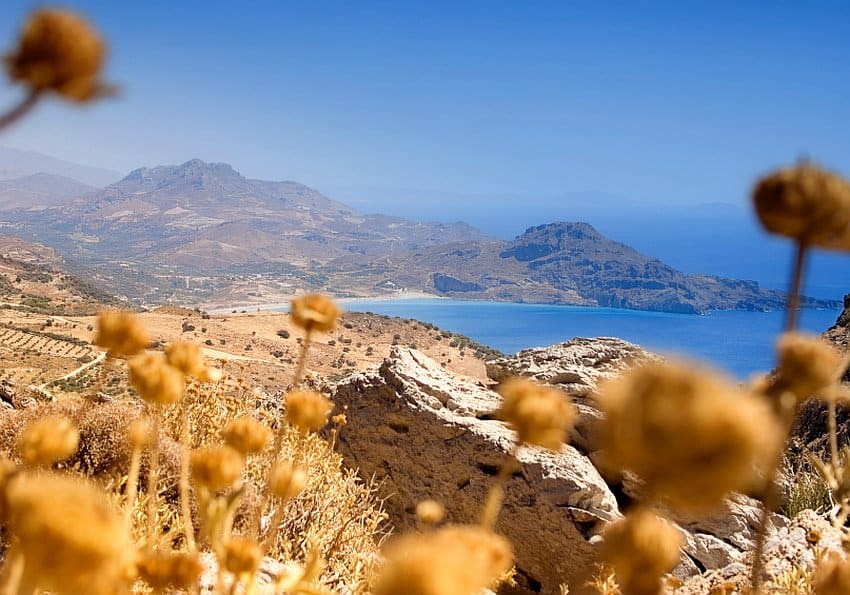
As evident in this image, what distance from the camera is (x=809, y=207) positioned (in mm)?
1290

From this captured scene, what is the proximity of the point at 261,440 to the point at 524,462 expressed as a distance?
4.79 m

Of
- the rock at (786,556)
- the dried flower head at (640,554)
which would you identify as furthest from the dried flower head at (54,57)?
Result: the rock at (786,556)

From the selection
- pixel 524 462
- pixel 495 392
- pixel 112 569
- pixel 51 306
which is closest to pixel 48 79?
pixel 112 569

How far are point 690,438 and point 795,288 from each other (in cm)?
67

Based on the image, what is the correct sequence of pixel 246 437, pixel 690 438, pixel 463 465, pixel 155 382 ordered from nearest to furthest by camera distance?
1. pixel 690 438
2. pixel 155 382
3. pixel 246 437
4. pixel 463 465

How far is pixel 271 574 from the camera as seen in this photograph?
3092mm

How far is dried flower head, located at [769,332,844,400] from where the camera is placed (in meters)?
1.23

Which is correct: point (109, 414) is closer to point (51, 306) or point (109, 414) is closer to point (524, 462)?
point (524, 462)

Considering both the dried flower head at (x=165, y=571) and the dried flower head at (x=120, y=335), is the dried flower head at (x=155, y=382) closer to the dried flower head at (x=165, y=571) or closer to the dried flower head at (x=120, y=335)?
the dried flower head at (x=120, y=335)

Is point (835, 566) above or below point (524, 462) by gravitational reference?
above

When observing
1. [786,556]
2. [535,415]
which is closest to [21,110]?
[535,415]

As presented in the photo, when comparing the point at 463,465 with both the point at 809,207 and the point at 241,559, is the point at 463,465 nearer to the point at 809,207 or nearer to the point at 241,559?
the point at 241,559

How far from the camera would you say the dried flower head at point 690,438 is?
688mm

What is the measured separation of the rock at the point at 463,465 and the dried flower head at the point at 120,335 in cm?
487
